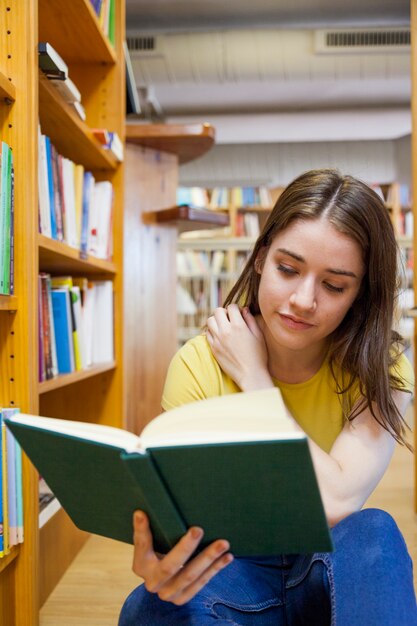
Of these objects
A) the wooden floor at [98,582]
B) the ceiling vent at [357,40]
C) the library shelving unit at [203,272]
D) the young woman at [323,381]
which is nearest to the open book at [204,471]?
the young woman at [323,381]

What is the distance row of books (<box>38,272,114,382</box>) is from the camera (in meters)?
1.47

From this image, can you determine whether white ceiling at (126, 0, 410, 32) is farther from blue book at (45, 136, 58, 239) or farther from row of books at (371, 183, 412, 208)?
blue book at (45, 136, 58, 239)

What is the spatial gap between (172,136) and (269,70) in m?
2.06

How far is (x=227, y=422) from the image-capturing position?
24.8 inches

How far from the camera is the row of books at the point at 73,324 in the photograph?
147 cm

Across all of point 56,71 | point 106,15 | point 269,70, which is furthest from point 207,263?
point 56,71

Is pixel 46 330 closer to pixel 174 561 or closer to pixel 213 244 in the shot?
pixel 174 561

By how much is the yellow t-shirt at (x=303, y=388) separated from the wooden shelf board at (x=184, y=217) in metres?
1.47

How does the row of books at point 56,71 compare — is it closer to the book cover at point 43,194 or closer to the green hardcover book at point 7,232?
the book cover at point 43,194

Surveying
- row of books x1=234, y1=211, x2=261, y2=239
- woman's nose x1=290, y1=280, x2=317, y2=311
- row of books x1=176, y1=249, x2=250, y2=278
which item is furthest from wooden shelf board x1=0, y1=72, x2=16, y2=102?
row of books x1=234, y1=211, x2=261, y2=239

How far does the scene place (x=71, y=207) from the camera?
1.62m

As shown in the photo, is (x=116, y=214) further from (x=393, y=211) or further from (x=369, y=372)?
(x=393, y=211)

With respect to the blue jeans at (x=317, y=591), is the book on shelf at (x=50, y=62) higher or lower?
higher

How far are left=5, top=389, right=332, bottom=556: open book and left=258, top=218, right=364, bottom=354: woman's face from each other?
1.15ft
